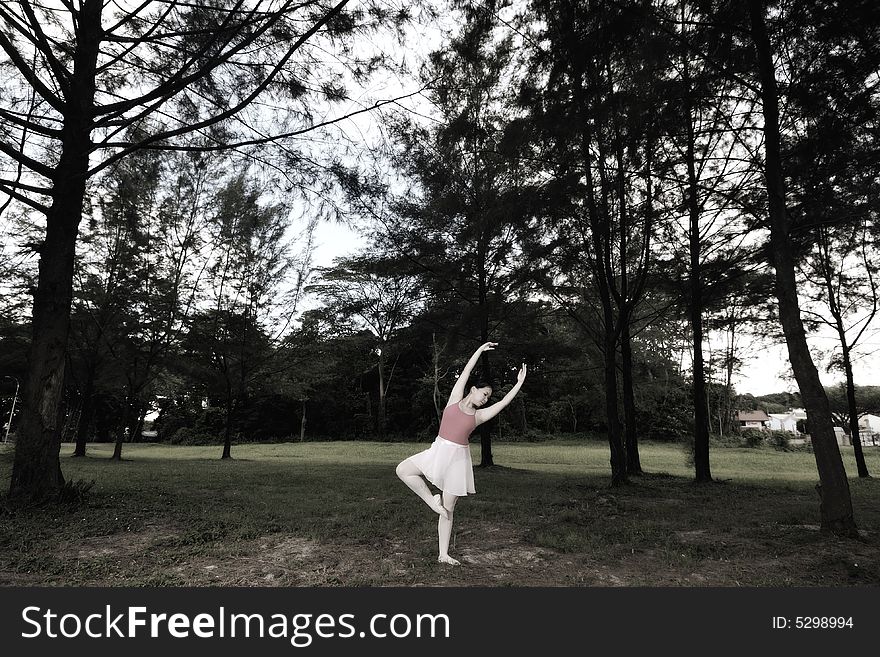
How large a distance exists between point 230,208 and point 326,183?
12.4m

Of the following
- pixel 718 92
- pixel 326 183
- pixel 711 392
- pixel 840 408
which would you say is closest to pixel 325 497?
pixel 326 183

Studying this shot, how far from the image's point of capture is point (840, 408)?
1989cm

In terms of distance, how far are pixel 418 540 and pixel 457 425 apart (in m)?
2.35

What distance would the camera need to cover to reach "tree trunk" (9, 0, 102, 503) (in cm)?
709

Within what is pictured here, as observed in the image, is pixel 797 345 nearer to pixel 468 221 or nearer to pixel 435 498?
pixel 435 498

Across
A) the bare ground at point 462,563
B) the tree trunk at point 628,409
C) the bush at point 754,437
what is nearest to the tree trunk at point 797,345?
the bare ground at point 462,563

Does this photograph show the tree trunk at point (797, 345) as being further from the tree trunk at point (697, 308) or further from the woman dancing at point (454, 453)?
the woman dancing at point (454, 453)

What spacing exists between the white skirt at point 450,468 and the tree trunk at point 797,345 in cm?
498

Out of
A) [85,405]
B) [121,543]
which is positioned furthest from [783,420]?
[121,543]

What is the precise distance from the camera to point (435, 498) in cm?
437

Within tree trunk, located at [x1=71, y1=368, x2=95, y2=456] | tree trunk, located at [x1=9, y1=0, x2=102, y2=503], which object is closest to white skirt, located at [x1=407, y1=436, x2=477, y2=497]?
tree trunk, located at [x1=9, y1=0, x2=102, y2=503]

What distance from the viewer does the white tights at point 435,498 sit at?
418 cm

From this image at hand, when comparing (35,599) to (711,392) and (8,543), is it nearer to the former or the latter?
(8,543)

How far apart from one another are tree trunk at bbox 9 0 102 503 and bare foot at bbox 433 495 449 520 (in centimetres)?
609
